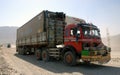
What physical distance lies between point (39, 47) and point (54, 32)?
10.8 ft

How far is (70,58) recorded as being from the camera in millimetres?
Answer: 12461

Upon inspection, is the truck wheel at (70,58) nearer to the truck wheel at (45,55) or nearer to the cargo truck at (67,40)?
the cargo truck at (67,40)

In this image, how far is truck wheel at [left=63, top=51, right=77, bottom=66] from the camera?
39.8 feet

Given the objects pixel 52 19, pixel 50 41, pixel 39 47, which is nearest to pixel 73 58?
pixel 50 41

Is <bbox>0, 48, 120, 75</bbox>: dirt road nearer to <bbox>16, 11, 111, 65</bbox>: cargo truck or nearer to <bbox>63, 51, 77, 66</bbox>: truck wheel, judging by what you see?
<bbox>63, 51, 77, 66</bbox>: truck wheel

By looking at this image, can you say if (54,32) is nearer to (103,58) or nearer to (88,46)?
(88,46)

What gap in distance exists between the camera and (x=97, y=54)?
11242mm

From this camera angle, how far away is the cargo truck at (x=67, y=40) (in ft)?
38.0

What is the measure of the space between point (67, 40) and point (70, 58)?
1.40 metres

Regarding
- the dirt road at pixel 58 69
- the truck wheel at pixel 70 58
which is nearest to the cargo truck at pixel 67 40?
the truck wheel at pixel 70 58

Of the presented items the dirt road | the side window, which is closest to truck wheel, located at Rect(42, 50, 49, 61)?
the dirt road

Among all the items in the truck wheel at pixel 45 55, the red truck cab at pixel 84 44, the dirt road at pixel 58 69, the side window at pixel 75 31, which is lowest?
the dirt road at pixel 58 69

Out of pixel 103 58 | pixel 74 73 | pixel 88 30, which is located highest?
pixel 88 30

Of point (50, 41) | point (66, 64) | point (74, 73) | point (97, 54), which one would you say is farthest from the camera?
point (50, 41)
